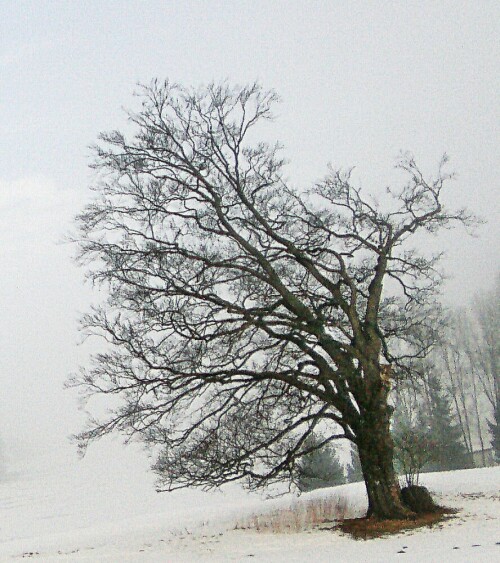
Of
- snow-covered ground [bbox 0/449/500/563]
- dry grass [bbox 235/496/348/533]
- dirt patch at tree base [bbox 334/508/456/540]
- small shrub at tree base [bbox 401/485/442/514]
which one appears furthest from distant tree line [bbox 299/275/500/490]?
dirt patch at tree base [bbox 334/508/456/540]

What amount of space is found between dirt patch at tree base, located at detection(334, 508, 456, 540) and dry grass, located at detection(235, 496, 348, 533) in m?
1.22

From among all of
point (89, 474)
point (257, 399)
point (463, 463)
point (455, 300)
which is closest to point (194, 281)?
point (257, 399)

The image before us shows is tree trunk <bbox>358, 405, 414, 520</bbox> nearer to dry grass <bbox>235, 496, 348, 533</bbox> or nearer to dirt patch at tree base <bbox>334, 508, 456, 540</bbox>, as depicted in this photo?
dirt patch at tree base <bbox>334, 508, 456, 540</bbox>

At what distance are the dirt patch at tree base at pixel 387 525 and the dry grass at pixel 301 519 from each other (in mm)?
1221

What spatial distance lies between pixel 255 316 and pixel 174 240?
234cm

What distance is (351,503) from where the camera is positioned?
1462 centimetres

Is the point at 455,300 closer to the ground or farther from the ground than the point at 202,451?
farther from the ground

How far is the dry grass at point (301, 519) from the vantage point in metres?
11.6

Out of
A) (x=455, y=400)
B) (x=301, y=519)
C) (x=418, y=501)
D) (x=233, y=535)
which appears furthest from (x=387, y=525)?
(x=455, y=400)

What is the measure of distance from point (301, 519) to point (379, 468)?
3.04m

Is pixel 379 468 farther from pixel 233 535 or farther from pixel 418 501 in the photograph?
pixel 233 535

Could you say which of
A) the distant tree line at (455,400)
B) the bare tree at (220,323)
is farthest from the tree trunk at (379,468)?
the distant tree line at (455,400)

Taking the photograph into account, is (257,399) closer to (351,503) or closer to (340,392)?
(340,392)

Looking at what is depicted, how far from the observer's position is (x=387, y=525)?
980 cm
